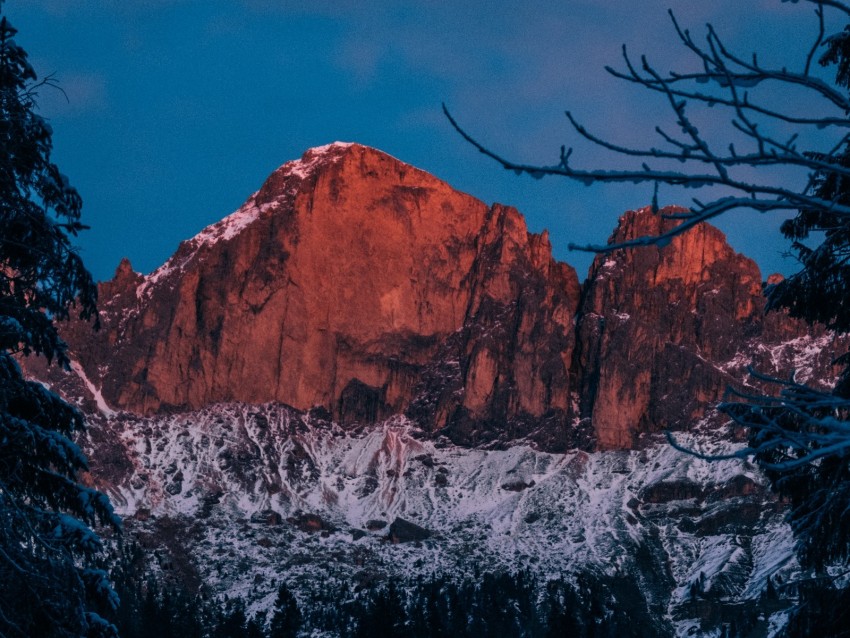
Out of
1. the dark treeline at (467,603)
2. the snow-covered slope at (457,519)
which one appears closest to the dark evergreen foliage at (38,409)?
the dark treeline at (467,603)

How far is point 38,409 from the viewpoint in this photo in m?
12.3

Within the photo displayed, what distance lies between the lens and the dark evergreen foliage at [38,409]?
1116 centimetres

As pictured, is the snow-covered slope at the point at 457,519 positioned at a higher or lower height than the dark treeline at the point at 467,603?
higher

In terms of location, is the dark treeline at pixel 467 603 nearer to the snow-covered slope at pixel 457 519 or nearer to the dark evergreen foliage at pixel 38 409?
the snow-covered slope at pixel 457 519

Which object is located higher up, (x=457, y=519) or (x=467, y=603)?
(x=457, y=519)

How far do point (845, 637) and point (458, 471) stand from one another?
188255mm

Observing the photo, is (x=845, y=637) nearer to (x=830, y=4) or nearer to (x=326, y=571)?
(x=830, y=4)

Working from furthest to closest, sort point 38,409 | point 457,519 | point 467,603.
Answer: point 457,519, point 467,603, point 38,409

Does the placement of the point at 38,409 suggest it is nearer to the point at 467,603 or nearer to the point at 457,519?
the point at 467,603

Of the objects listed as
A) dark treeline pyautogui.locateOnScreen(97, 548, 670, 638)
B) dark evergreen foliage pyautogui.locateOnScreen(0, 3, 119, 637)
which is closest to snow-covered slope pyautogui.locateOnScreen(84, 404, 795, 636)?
dark treeline pyautogui.locateOnScreen(97, 548, 670, 638)

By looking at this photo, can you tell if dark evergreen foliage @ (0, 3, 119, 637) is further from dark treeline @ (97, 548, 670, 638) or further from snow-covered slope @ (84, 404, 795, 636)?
snow-covered slope @ (84, 404, 795, 636)

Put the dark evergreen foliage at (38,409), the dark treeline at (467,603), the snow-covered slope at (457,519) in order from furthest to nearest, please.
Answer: the snow-covered slope at (457,519)
the dark treeline at (467,603)
the dark evergreen foliage at (38,409)

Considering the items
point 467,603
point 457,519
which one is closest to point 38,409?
point 467,603

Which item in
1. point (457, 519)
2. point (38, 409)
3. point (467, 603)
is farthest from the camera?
point (457, 519)
